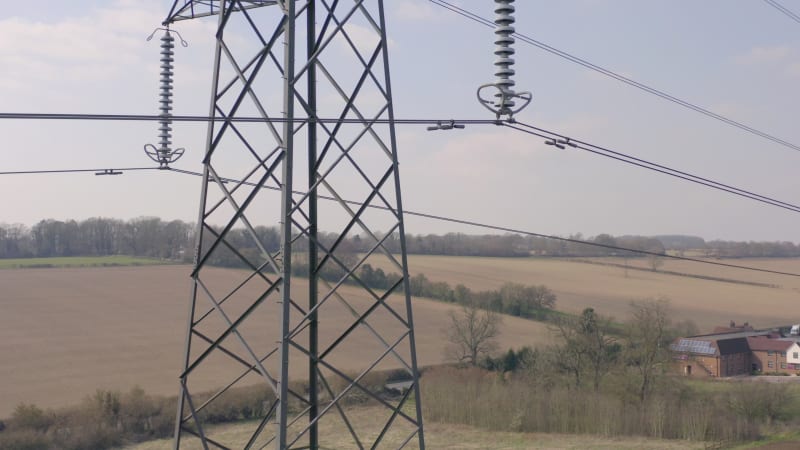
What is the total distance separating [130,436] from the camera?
81.9 ft

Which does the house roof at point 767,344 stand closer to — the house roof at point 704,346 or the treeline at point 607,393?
the house roof at point 704,346

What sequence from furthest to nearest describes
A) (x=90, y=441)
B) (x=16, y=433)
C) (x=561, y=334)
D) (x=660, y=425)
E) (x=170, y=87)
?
1. (x=561, y=334)
2. (x=660, y=425)
3. (x=90, y=441)
4. (x=16, y=433)
5. (x=170, y=87)

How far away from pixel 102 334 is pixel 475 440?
13850 millimetres

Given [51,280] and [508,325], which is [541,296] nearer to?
[508,325]

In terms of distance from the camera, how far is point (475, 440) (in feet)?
87.2

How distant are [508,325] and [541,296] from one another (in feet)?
9.67

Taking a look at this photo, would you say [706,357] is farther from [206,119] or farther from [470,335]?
[206,119]

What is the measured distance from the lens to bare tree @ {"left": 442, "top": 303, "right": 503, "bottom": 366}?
113 ft

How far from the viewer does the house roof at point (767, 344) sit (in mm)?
37906

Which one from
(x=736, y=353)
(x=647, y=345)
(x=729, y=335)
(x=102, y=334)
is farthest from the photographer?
(x=729, y=335)

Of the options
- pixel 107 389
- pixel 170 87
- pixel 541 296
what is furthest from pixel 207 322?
pixel 170 87

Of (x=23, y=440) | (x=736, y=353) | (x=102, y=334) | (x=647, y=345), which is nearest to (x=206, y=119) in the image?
(x=23, y=440)

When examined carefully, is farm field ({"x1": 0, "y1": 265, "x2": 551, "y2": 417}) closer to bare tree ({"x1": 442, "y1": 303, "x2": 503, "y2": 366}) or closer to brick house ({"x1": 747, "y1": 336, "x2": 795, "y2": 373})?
bare tree ({"x1": 442, "y1": 303, "x2": 503, "y2": 366})

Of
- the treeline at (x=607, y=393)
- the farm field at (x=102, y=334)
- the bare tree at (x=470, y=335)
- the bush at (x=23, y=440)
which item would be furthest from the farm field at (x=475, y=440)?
the bare tree at (x=470, y=335)
